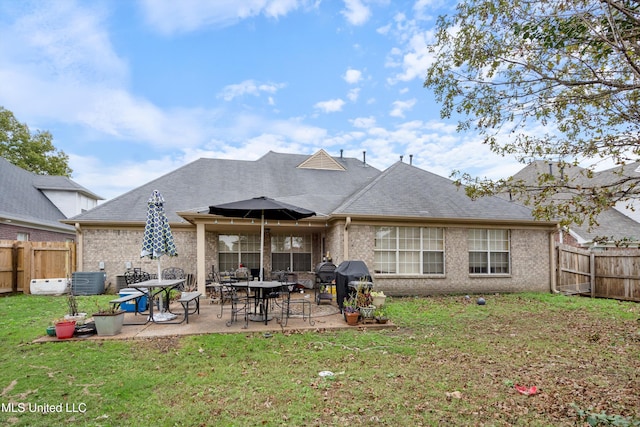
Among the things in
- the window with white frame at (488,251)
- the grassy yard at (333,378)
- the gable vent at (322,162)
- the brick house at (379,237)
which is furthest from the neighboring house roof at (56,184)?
the window with white frame at (488,251)

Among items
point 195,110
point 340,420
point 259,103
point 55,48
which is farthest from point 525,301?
point 55,48

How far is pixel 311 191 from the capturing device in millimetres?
17266

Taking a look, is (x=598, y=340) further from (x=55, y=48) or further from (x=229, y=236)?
(x=55, y=48)

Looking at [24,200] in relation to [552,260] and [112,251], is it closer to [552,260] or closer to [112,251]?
[112,251]

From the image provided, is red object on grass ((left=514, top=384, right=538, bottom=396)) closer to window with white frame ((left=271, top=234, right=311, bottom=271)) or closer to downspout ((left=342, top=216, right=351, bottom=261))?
downspout ((left=342, top=216, right=351, bottom=261))

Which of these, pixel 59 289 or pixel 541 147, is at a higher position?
pixel 541 147

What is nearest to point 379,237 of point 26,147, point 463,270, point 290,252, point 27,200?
point 463,270

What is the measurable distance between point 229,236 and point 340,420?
11112 millimetres

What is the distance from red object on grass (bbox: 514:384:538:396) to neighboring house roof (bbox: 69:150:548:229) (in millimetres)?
7458

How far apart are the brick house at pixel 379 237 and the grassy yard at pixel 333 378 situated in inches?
179

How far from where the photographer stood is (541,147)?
603cm

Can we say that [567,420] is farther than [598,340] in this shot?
No

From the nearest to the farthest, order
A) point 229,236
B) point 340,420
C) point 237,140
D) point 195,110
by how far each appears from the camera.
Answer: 1. point 340,420
2. point 229,236
3. point 195,110
4. point 237,140

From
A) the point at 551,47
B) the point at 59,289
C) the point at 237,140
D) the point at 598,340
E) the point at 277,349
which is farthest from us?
the point at 237,140
